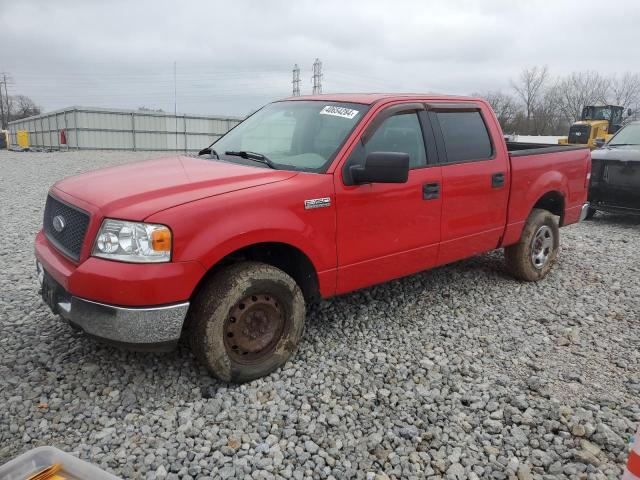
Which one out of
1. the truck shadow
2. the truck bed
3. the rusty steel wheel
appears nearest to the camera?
the rusty steel wheel

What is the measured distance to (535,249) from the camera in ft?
18.0

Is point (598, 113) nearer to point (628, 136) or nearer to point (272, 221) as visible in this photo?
point (628, 136)

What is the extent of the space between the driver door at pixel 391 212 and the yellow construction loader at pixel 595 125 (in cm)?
1791

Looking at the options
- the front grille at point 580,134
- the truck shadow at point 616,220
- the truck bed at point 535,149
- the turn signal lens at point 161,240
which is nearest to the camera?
the turn signal lens at point 161,240

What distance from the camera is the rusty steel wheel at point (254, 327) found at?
3248 mm

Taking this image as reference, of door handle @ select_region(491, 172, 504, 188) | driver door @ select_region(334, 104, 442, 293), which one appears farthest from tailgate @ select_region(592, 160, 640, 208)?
driver door @ select_region(334, 104, 442, 293)

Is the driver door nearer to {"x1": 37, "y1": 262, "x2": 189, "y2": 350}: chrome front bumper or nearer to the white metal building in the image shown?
{"x1": 37, "y1": 262, "x2": 189, "y2": 350}: chrome front bumper

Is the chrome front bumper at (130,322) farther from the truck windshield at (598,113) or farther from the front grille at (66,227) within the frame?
the truck windshield at (598,113)

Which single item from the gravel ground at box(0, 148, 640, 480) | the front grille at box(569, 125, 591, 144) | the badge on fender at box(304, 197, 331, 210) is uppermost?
the front grille at box(569, 125, 591, 144)

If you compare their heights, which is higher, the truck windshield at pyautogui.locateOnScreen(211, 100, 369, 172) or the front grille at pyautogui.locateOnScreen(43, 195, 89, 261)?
the truck windshield at pyautogui.locateOnScreen(211, 100, 369, 172)

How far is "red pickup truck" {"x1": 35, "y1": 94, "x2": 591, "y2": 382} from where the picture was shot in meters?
2.86

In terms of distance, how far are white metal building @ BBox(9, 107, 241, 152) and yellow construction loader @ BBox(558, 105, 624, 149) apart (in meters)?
18.2

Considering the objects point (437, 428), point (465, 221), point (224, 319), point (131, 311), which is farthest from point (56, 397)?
point (465, 221)

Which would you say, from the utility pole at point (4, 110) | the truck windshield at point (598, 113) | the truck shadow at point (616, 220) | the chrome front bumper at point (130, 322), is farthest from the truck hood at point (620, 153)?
the utility pole at point (4, 110)
